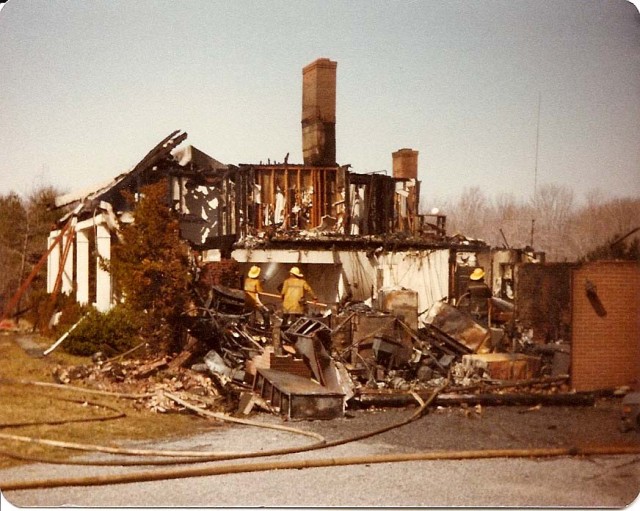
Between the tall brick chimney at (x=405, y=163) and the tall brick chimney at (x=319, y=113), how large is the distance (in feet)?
2.09

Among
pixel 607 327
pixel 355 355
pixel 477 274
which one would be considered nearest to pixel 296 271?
pixel 355 355

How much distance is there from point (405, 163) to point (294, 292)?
1.77 metres

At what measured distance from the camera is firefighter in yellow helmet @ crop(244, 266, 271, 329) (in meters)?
6.75

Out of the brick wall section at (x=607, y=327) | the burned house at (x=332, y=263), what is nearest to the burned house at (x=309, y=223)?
the burned house at (x=332, y=263)

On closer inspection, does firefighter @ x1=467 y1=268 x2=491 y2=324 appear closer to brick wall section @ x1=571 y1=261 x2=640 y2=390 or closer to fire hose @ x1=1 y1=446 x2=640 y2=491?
brick wall section @ x1=571 y1=261 x2=640 y2=390

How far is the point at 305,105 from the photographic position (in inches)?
247

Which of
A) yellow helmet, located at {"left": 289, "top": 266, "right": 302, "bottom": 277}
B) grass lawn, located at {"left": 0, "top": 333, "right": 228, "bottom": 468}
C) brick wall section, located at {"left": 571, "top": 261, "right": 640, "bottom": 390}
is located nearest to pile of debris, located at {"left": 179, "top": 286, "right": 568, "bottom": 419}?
brick wall section, located at {"left": 571, "top": 261, "right": 640, "bottom": 390}

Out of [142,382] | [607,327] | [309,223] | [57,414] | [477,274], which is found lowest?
[57,414]

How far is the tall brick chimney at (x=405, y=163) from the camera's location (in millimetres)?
6226

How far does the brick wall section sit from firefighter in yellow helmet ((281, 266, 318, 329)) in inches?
103

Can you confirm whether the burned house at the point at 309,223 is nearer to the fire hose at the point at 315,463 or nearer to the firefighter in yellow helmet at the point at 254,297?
the firefighter in yellow helmet at the point at 254,297

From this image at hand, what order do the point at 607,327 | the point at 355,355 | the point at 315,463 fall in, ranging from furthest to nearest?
1. the point at 355,355
2. the point at 607,327
3. the point at 315,463

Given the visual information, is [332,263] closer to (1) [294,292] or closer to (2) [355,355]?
(1) [294,292]

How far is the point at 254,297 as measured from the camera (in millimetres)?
6949
